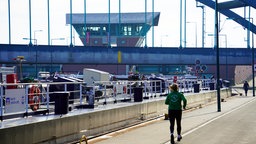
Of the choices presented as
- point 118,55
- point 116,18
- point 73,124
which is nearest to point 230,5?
point 118,55

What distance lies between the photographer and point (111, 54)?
89500 millimetres

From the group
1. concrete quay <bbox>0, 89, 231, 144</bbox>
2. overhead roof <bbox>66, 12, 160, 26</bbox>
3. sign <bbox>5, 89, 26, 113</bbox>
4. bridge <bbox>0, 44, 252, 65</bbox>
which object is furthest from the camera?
overhead roof <bbox>66, 12, 160, 26</bbox>

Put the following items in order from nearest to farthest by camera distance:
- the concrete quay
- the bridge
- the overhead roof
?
the concrete quay < the bridge < the overhead roof

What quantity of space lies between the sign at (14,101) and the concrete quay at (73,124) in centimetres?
35

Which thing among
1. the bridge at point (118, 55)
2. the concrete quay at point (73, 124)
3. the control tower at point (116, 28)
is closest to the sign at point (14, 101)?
the concrete quay at point (73, 124)

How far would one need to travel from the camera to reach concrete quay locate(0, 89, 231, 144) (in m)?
12.0

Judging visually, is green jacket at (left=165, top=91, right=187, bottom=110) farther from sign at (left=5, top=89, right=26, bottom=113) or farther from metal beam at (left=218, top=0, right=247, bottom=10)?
metal beam at (left=218, top=0, right=247, bottom=10)

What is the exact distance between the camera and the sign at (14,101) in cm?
1364

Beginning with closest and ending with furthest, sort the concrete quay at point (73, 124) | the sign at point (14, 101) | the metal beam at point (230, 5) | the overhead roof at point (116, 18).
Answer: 1. the concrete quay at point (73, 124)
2. the sign at point (14, 101)
3. the metal beam at point (230, 5)
4. the overhead roof at point (116, 18)

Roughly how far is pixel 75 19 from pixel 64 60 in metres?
71.4

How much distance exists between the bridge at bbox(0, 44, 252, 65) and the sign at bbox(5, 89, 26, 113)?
65439 millimetres

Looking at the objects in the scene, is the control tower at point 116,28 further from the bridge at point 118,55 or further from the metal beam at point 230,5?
the bridge at point 118,55

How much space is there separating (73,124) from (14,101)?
2.17 m

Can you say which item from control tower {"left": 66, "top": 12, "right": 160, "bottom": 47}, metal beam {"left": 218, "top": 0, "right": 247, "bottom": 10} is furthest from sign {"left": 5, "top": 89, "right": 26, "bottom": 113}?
control tower {"left": 66, "top": 12, "right": 160, "bottom": 47}
